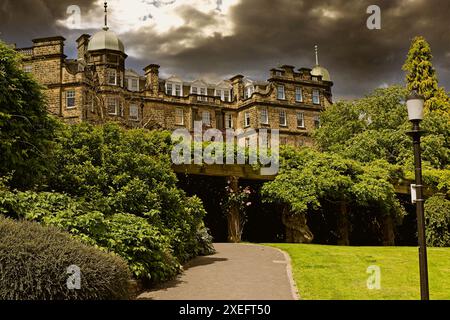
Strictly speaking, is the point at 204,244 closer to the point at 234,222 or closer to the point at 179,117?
the point at 234,222

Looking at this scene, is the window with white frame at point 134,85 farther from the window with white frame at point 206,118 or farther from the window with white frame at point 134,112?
the window with white frame at point 206,118

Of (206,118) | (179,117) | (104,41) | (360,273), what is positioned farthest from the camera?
(206,118)

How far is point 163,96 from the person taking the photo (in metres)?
51.2

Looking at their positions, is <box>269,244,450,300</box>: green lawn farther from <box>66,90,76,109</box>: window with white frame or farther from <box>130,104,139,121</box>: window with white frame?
<box>130,104,139,121</box>: window with white frame

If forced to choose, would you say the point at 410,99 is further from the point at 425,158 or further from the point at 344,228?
the point at 425,158

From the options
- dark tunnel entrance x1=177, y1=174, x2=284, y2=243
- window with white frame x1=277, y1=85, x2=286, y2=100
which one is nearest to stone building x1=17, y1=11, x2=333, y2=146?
window with white frame x1=277, y1=85, x2=286, y2=100

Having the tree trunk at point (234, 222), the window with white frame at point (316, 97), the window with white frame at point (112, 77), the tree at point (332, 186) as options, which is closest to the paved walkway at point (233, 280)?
the tree trunk at point (234, 222)

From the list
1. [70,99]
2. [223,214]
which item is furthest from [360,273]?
[70,99]

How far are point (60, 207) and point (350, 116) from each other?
3501cm

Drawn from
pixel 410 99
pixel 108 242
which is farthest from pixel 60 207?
pixel 410 99

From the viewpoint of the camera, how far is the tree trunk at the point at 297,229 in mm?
22266

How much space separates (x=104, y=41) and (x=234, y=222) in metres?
32.4

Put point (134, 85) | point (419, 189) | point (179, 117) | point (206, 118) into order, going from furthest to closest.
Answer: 1. point (206, 118)
2. point (134, 85)
3. point (179, 117)
4. point (419, 189)

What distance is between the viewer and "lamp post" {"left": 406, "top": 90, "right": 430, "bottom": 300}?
327 inches
